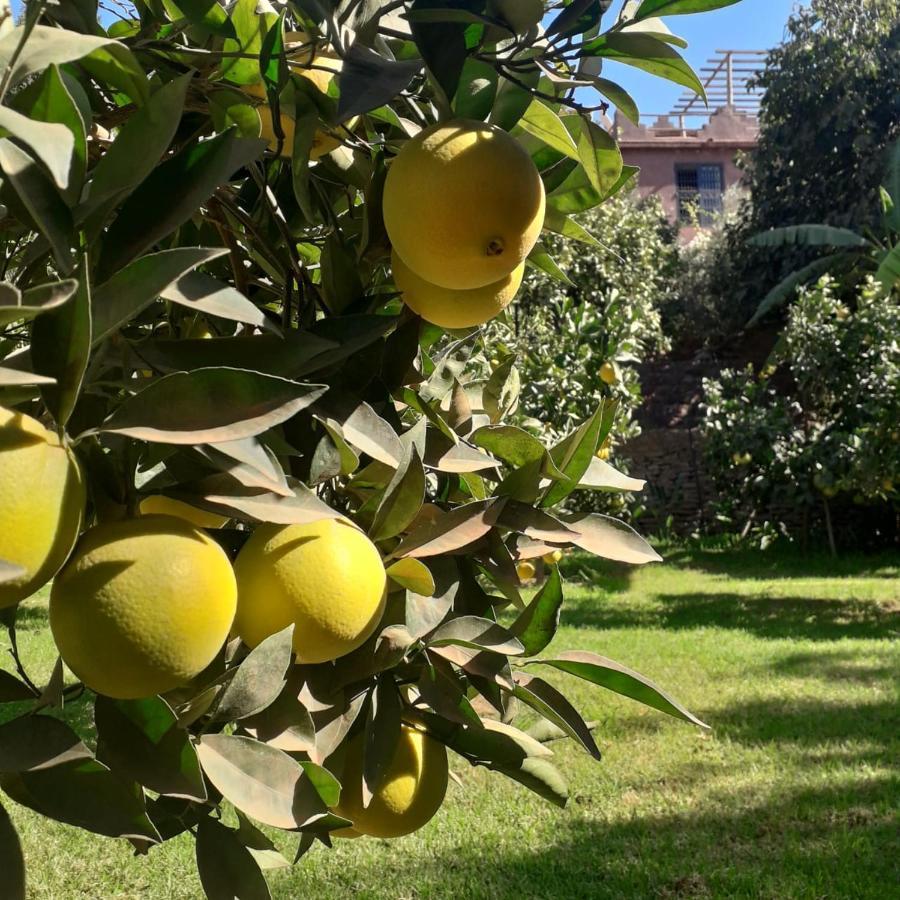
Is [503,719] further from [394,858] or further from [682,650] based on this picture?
[682,650]

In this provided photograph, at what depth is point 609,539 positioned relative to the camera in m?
0.63

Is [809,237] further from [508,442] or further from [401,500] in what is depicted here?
[401,500]

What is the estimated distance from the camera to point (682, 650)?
4.88 metres

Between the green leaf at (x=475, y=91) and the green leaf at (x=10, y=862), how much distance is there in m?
0.44

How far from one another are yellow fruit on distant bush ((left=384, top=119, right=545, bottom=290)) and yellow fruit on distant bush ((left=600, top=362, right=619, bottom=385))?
4711 millimetres

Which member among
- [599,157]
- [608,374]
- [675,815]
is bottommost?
[675,815]

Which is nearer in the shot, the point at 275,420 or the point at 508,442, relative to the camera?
the point at 275,420

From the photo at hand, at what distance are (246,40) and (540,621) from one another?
42 centimetres

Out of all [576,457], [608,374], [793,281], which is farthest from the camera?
[793,281]

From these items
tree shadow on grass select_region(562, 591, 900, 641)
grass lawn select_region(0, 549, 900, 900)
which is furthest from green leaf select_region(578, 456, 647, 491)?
tree shadow on grass select_region(562, 591, 900, 641)

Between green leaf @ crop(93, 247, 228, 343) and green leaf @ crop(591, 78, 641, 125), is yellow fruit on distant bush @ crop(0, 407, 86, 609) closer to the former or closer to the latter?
green leaf @ crop(93, 247, 228, 343)

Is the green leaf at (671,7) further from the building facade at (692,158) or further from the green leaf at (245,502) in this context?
the building facade at (692,158)

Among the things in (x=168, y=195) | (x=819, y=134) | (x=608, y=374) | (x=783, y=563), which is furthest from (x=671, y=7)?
(x=819, y=134)

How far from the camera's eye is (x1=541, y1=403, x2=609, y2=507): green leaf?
0.64 m
